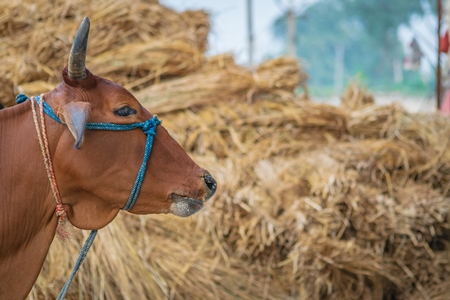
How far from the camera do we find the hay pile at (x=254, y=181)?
3.98 meters

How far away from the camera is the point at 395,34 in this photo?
5869cm

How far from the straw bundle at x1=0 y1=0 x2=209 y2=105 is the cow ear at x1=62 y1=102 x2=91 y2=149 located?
7.48ft

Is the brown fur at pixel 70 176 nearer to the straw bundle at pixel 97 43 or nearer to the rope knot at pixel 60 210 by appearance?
the rope knot at pixel 60 210

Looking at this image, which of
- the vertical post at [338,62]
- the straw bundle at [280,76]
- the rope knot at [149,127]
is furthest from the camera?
the vertical post at [338,62]

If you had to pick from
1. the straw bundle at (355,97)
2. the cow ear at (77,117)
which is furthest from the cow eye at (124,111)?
the straw bundle at (355,97)

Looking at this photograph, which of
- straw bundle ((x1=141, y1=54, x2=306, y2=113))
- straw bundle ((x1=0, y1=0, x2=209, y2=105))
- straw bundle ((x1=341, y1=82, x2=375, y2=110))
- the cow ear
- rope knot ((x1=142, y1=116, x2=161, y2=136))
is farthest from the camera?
straw bundle ((x1=341, y1=82, x2=375, y2=110))

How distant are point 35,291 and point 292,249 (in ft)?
5.45

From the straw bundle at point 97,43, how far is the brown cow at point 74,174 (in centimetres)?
214

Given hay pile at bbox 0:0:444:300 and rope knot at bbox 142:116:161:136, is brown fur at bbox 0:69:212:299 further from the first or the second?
hay pile at bbox 0:0:444:300

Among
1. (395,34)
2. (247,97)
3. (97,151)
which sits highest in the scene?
(97,151)

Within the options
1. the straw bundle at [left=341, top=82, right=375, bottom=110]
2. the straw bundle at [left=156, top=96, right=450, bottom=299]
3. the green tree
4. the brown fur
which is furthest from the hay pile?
the green tree

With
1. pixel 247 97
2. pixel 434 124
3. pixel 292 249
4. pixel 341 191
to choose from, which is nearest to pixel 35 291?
pixel 292 249

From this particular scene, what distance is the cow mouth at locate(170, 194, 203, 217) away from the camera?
2.53m

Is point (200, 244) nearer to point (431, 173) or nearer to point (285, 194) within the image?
point (285, 194)
